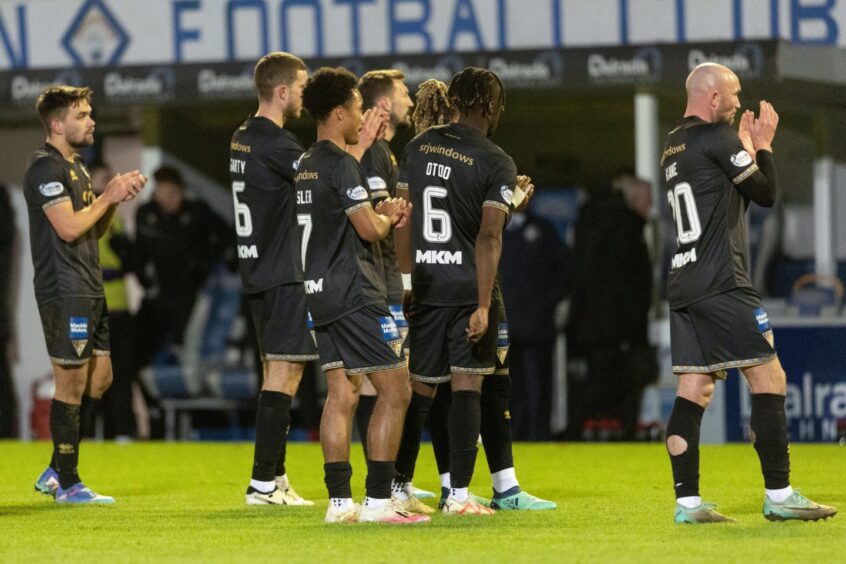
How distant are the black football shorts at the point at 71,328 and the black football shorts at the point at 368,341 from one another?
6.77 feet

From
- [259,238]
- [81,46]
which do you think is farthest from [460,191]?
[81,46]

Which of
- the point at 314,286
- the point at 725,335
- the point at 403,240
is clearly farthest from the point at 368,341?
the point at 725,335

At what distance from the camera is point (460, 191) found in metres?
7.57

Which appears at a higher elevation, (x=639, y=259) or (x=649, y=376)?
(x=639, y=259)

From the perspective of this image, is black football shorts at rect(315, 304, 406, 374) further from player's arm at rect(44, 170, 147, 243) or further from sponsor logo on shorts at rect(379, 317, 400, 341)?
player's arm at rect(44, 170, 147, 243)

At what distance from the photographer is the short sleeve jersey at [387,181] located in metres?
8.21

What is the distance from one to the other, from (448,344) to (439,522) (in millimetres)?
832

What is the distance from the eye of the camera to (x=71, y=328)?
8.72 m

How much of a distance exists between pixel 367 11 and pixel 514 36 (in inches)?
50.1

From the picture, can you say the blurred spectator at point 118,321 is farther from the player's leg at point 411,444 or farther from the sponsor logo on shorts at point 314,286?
the sponsor logo on shorts at point 314,286

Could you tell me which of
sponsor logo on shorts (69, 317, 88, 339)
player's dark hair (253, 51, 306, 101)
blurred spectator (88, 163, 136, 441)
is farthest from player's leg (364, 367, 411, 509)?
blurred spectator (88, 163, 136, 441)

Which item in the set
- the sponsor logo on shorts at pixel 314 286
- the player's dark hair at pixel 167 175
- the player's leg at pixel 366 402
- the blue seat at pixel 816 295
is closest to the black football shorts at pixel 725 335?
the sponsor logo on shorts at pixel 314 286

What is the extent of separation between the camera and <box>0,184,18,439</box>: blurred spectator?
14526 millimetres

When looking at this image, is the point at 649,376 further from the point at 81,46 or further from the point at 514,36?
the point at 81,46
